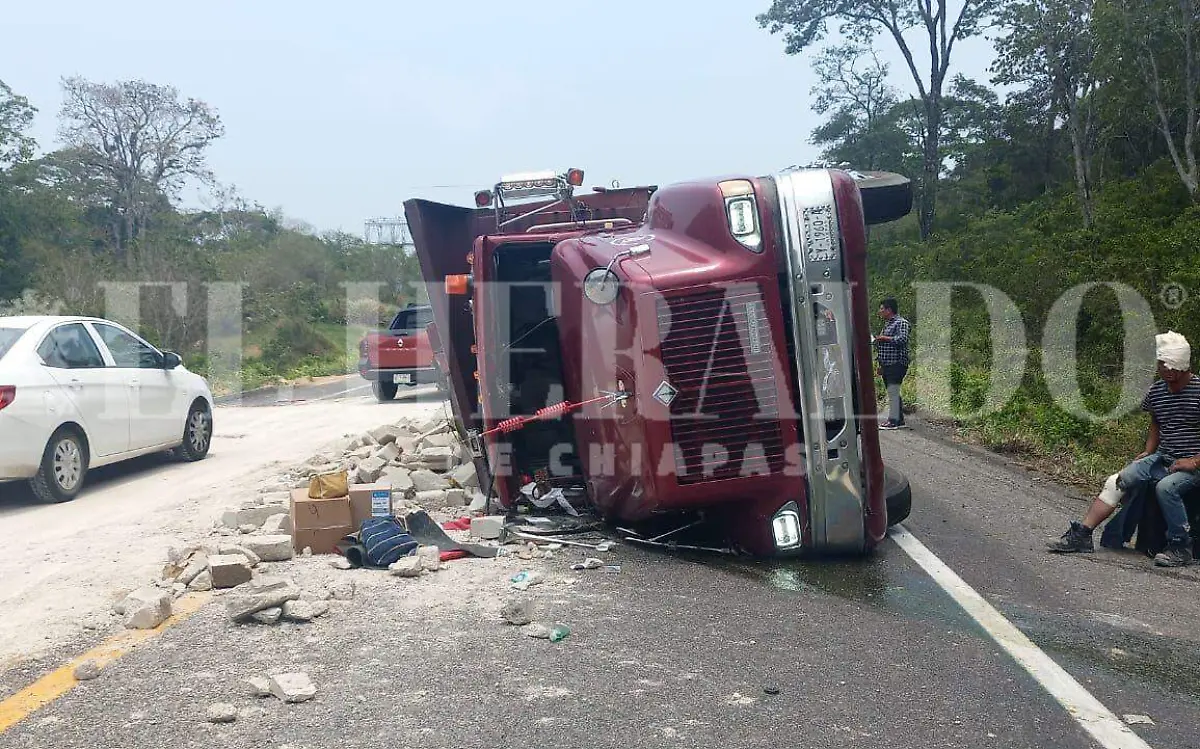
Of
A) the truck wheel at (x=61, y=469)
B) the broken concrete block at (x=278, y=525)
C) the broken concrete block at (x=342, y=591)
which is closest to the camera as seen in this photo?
the broken concrete block at (x=342, y=591)

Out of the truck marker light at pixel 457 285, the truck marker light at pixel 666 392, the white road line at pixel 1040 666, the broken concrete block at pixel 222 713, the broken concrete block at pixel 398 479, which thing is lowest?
the white road line at pixel 1040 666

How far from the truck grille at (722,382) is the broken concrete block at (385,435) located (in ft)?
16.1

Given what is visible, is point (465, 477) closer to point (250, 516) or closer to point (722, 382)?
point (250, 516)

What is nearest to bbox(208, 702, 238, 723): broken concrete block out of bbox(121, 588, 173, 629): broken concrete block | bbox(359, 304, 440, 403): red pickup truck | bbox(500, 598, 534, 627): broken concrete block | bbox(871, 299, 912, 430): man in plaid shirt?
bbox(121, 588, 173, 629): broken concrete block

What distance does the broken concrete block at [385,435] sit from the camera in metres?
9.88

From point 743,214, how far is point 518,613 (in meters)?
2.43

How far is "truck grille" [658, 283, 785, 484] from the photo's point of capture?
217 inches

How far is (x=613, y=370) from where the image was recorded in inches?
231

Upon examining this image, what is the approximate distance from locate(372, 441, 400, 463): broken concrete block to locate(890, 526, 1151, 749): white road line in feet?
14.6

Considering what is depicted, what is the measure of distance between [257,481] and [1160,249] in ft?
38.4

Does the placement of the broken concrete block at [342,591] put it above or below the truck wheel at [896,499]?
below

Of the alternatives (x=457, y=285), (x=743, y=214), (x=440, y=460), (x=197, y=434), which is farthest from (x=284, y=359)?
(x=743, y=214)

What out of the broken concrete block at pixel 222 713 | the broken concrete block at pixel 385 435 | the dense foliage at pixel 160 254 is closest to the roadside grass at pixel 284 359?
the dense foliage at pixel 160 254

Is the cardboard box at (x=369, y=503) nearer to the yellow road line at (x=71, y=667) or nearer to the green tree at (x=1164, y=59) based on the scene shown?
the yellow road line at (x=71, y=667)
